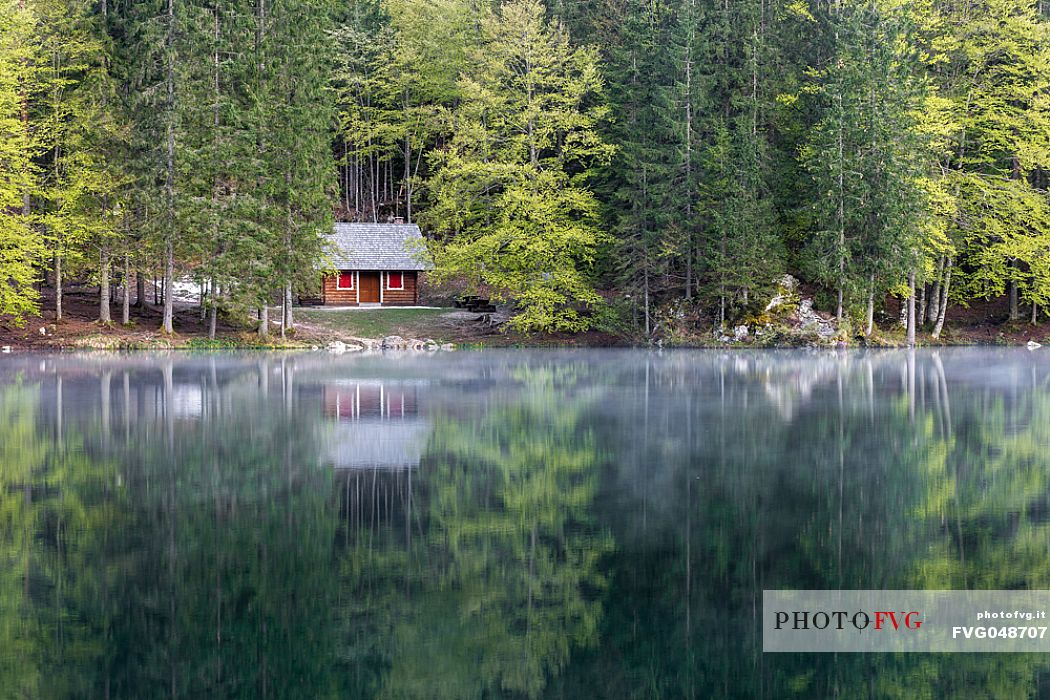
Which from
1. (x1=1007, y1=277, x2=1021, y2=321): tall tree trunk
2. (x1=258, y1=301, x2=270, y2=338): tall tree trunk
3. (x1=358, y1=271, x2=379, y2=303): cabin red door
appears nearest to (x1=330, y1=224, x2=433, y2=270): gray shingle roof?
(x1=358, y1=271, x2=379, y2=303): cabin red door

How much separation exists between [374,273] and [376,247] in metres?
1.46

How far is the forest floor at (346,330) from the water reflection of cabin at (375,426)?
1960 cm

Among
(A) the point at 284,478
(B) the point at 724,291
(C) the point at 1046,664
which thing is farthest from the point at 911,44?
(C) the point at 1046,664

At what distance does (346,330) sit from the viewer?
1970 inches

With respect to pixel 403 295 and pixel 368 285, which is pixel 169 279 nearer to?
pixel 368 285

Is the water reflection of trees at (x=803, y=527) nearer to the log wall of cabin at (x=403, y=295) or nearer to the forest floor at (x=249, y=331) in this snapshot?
the forest floor at (x=249, y=331)

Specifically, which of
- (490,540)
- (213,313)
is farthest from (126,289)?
(490,540)

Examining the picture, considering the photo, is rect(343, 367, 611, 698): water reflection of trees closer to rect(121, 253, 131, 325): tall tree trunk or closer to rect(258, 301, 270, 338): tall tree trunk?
rect(258, 301, 270, 338): tall tree trunk

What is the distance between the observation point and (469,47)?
59.5m

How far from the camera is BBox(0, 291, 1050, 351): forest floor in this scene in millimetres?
42625

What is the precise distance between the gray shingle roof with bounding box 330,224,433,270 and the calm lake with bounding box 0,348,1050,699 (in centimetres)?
3699

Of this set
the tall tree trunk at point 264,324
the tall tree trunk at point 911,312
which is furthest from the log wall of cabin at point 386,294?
the tall tree trunk at point 911,312

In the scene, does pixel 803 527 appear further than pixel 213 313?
No

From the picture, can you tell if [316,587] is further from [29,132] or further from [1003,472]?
[29,132]
